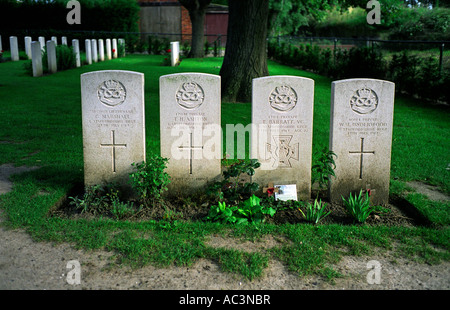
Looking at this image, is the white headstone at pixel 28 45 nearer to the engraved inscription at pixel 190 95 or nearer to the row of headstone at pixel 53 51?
the row of headstone at pixel 53 51

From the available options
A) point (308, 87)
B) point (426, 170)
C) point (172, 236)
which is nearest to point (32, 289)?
point (172, 236)

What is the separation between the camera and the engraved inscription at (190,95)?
17.0 feet

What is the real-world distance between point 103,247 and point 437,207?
3595mm

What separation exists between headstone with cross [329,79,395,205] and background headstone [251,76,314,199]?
0.30m

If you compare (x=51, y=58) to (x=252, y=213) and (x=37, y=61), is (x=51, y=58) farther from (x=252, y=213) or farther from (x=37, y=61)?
(x=252, y=213)

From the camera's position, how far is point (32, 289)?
3.34 m

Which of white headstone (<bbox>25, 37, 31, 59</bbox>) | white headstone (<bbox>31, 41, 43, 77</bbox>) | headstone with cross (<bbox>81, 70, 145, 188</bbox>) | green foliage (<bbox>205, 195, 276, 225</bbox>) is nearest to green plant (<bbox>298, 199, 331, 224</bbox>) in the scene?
green foliage (<bbox>205, 195, 276, 225</bbox>)

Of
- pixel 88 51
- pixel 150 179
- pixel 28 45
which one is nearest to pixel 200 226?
pixel 150 179

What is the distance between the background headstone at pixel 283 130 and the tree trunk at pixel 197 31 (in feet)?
67.5

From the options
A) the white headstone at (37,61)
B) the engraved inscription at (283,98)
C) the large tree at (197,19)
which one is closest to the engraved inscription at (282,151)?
the engraved inscription at (283,98)

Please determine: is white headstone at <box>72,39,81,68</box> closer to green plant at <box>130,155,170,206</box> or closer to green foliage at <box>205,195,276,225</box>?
green plant at <box>130,155,170,206</box>

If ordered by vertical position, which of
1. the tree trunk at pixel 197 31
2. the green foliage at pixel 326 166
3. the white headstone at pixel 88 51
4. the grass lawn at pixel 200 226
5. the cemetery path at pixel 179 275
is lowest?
the cemetery path at pixel 179 275
